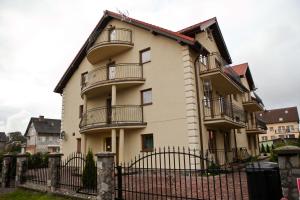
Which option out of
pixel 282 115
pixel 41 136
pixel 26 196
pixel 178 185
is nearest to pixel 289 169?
pixel 178 185

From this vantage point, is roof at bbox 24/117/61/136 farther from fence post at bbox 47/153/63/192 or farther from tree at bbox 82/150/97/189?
tree at bbox 82/150/97/189

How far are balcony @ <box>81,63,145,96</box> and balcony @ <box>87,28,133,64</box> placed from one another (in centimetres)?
113

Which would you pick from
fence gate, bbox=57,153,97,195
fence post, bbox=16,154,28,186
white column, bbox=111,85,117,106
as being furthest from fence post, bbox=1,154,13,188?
white column, bbox=111,85,117,106

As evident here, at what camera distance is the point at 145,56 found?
16094mm

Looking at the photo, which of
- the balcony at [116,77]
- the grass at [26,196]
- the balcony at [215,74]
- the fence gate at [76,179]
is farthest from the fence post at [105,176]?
the balcony at [215,74]

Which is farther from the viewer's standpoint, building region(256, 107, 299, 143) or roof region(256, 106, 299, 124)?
roof region(256, 106, 299, 124)

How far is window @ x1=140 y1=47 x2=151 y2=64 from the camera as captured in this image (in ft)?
52.1

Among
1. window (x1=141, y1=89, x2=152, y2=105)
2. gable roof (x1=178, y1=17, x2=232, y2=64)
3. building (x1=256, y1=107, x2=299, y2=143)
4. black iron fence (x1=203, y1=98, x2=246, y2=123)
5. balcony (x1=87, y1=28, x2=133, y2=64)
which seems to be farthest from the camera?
building (x1=256, y1=107, x2=299, y2=143)

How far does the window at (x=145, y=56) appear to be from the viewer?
1588 centimetres

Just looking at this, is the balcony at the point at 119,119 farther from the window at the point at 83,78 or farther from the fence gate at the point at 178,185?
the window at the point at 83,78

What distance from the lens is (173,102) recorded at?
14.0 metres

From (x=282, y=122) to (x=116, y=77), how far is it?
68156 mm

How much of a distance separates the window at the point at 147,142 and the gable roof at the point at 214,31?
6793 mm

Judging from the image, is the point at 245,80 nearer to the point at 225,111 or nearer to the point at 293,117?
the point at 225,111
